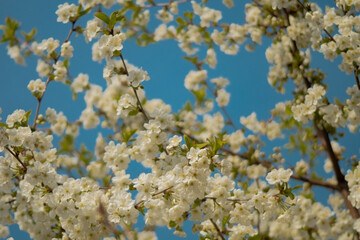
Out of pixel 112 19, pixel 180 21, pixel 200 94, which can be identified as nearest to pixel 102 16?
pixel 112 19

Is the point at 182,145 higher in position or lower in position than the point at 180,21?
lower

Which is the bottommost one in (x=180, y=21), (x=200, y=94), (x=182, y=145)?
(x=182, y=145)

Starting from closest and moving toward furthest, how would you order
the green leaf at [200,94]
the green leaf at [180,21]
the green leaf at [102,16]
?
the green leaf at [102,16] < the green leaf at [180,21] < the green leaf at [200,94]

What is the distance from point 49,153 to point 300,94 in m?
3.09

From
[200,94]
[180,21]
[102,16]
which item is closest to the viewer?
[102,16]

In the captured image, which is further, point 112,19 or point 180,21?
point 180,21

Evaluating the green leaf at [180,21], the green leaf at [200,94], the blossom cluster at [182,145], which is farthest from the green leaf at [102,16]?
the green leaf at [200,94]

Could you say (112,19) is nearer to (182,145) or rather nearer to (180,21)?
(182,145)

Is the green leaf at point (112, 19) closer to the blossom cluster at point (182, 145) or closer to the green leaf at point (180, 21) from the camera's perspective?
the blossom cluster at point (182, 145)

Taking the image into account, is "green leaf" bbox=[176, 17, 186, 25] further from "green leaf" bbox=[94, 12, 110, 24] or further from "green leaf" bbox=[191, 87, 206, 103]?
"green leaf" bbox=[94, 12, 110, 24]

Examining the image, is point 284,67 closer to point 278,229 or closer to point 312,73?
point 312,73

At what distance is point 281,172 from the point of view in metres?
2.55

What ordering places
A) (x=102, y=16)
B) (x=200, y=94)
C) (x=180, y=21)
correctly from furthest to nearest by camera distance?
(x=200, y=94)
(x=180, y=21)
(x=102, y=16)

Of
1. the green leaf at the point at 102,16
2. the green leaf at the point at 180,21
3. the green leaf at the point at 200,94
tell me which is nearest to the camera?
the green leaf at the point at 102,16
